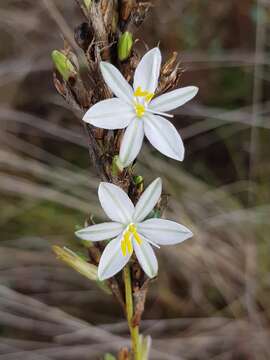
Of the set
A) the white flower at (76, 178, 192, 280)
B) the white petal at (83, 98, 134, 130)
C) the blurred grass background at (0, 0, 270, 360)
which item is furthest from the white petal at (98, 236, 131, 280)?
the blurred grass background at (0, 0, 270, 360)

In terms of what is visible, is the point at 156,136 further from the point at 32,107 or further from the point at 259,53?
the point at 32,107

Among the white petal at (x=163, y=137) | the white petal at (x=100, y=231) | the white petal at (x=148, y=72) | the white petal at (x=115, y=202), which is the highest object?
the white petal at (x=148, y=72)

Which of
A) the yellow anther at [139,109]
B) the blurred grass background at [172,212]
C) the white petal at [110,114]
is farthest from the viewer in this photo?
the blurred grass background at [172,212]

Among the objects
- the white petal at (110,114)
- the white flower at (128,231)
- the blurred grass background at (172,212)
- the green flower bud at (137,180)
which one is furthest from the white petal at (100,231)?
the blurred grass background at (172,212)

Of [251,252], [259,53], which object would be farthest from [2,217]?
[259,53]

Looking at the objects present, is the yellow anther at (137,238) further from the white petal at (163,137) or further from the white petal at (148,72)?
the white petal at (148,72)

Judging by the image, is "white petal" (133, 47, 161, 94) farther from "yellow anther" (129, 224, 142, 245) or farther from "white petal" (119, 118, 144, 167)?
"yellow anther" (129, 224, 142, 245)
